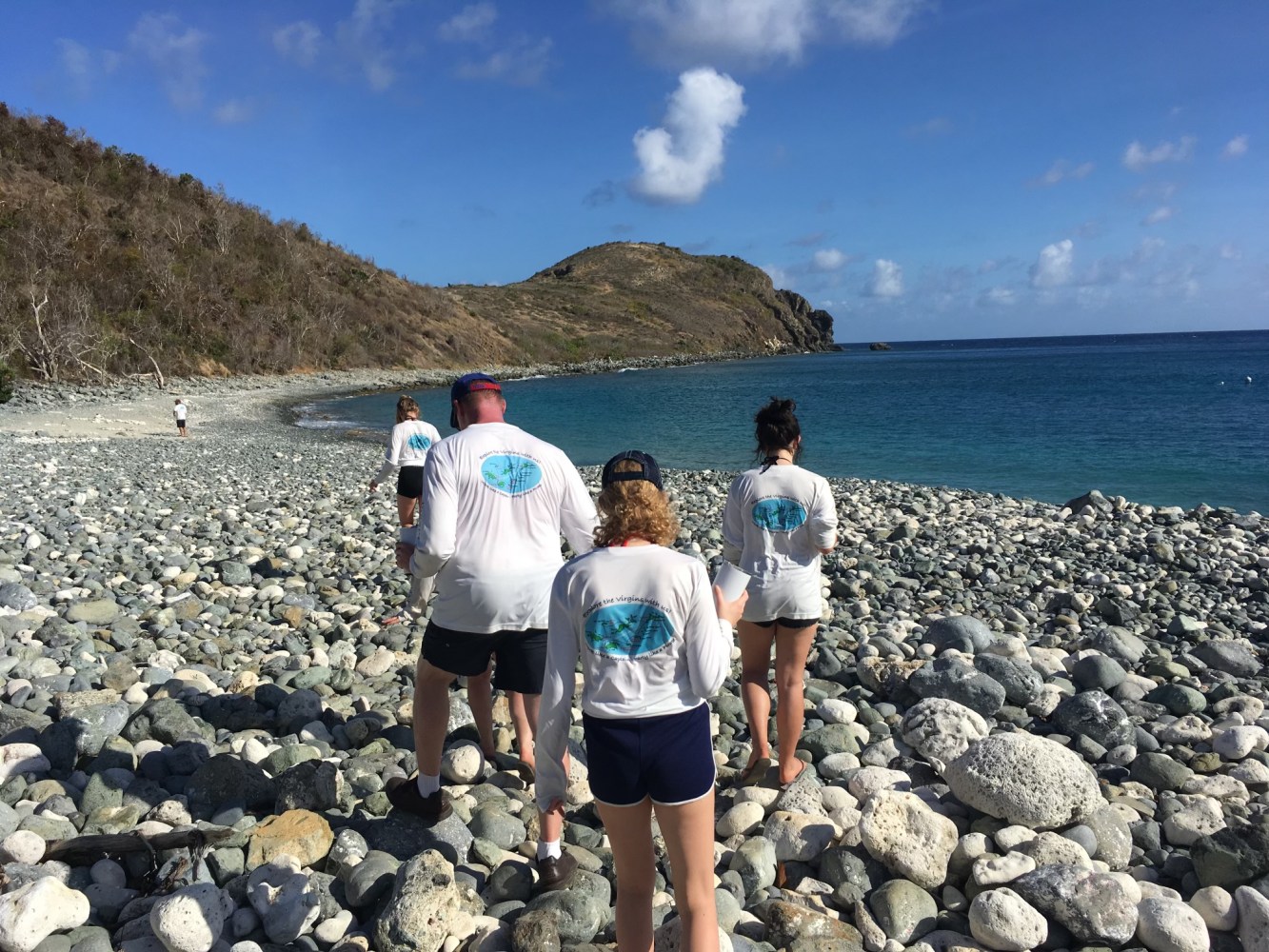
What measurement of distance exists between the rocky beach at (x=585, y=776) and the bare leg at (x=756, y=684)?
0.19 metres

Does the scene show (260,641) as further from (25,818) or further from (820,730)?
(820,730)

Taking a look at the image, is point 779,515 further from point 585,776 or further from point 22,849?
point 22,849

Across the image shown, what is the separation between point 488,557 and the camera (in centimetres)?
361

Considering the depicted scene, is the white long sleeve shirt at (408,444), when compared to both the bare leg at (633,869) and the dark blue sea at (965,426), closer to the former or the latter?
the bare leg at (633,869)

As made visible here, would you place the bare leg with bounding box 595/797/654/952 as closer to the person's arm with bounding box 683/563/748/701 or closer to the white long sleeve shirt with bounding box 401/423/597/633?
the person's arm with bounding box 683/563/748/701

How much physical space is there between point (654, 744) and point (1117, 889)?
2.08m

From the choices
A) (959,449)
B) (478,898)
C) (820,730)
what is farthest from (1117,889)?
(959,449)

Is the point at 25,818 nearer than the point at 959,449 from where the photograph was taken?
Yes

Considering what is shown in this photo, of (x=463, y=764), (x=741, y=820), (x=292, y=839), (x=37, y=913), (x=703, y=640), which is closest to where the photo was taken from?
(x=703, y=640)

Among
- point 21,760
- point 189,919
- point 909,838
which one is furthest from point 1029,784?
point 21,760

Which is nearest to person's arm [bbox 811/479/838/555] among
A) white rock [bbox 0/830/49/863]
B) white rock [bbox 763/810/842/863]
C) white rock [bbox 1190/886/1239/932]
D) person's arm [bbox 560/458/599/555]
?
person's arm [bbox 560/458/599/555]

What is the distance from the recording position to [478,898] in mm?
3389

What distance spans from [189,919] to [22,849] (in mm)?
939

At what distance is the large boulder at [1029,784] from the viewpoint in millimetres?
3941
